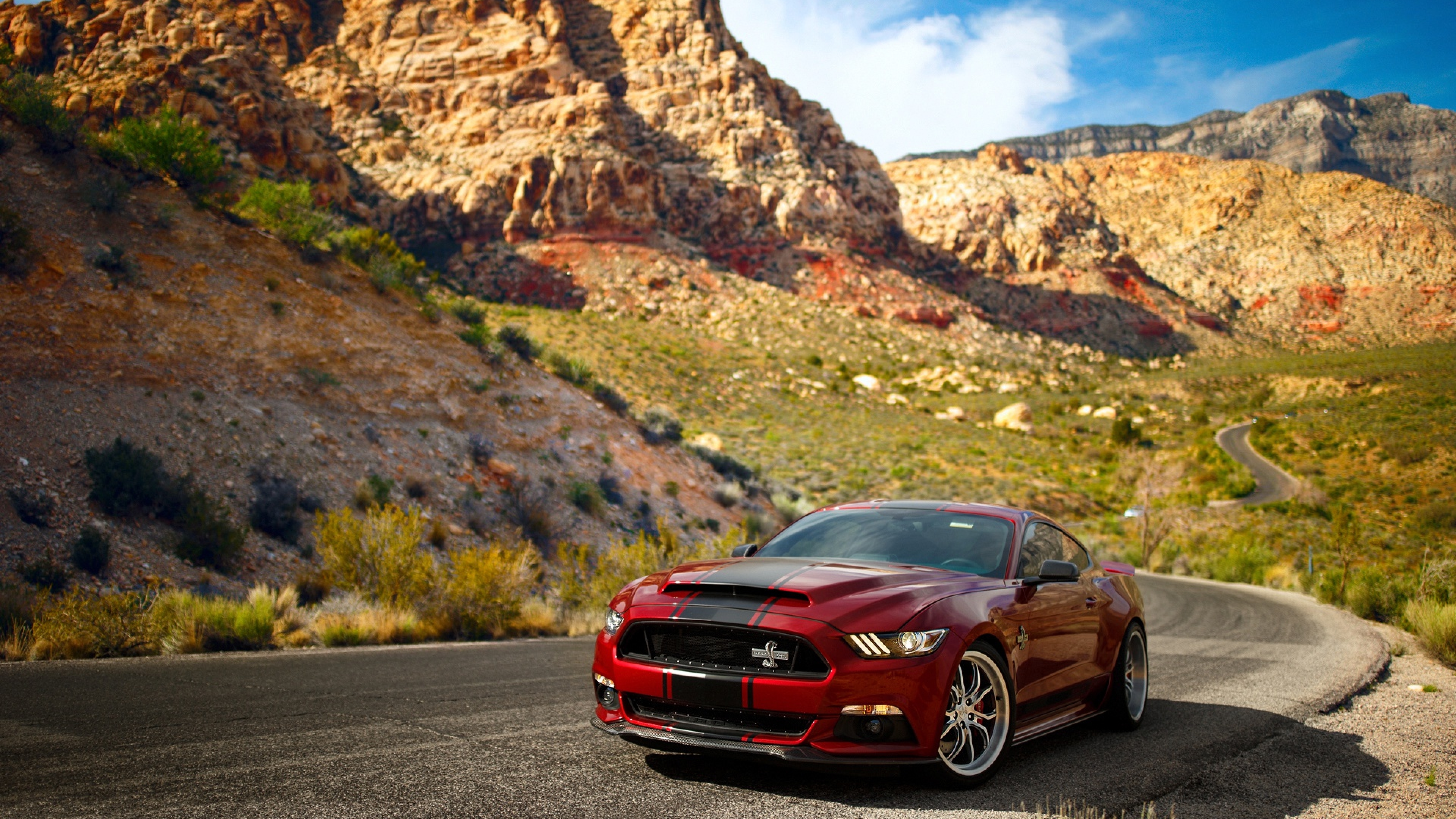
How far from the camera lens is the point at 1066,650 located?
543 cm

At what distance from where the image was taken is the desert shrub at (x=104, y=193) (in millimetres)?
17172

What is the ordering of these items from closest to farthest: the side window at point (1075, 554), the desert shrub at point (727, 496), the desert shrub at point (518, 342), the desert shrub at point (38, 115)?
the side window at point (1075, 554) → the desert shrub at point (38, 115) → the desert shrub at point (727, 496) → the desert shrub at point (518, 342)

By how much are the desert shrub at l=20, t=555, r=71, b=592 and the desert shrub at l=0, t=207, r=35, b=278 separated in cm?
713

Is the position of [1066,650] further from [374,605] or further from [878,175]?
[878,175]

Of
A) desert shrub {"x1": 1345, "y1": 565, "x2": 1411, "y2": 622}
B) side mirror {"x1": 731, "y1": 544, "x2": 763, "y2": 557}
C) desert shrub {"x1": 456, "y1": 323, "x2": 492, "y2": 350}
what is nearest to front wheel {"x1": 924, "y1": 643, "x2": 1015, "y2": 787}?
side mirror {"x1": 731, "y1": 544, "x2": 763, "y2": 557}

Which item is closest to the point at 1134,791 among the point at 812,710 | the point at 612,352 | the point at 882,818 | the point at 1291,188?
the point at 882,818

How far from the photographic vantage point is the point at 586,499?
19422 millimetres

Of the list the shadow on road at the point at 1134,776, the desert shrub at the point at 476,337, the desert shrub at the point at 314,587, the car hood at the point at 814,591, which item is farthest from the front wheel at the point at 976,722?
the desert shrub at the point at 476,337

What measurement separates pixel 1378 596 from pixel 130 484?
19550 millimetres

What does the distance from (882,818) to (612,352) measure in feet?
150

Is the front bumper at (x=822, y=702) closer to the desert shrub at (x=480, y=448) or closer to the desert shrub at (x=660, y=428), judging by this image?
the desert shrub at (x=480, y=448)

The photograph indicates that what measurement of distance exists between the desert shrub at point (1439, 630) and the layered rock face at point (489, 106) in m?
55.1

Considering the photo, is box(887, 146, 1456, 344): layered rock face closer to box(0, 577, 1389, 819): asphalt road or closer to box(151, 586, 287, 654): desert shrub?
box(151, 586, 287, 654): desert shrub

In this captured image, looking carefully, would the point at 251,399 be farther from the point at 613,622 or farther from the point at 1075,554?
the point at 1075,554
